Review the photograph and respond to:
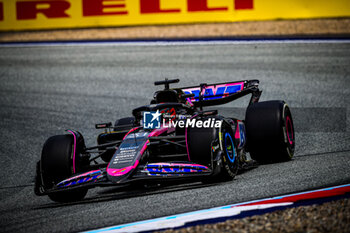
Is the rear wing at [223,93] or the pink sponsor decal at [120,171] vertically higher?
the rear wing at [223,93]

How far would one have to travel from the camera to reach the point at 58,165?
→ 641 cm

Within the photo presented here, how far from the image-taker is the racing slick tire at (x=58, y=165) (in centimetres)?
640

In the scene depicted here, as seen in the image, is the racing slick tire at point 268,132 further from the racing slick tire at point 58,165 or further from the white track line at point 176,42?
the white track line at point 176,42

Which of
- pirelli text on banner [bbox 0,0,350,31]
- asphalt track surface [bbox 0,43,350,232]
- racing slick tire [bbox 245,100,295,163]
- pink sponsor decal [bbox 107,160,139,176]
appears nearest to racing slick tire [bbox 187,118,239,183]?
asphalt track surface [bbox 0,43,350,232]

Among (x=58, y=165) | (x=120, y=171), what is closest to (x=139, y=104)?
(x=58, y=165)

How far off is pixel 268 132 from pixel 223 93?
54.9 inches

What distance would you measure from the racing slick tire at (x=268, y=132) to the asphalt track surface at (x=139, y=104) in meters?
0.18

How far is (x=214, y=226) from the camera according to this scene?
4.19m

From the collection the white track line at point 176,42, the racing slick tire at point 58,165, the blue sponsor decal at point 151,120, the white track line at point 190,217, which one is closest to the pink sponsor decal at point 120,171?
the racing slick tire at point 58,165

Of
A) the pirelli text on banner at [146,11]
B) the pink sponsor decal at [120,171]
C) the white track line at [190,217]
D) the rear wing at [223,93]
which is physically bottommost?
the white track line at [190,217]

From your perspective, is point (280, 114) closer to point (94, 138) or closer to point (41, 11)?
→ point (94, 138)

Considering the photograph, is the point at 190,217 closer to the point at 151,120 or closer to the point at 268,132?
the point at 151,120

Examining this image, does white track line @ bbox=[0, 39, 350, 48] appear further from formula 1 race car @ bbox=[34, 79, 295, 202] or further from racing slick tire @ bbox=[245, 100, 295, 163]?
racing slick tire @ bbox=[245, 100, 295, 163]

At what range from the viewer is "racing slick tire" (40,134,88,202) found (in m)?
6.40
